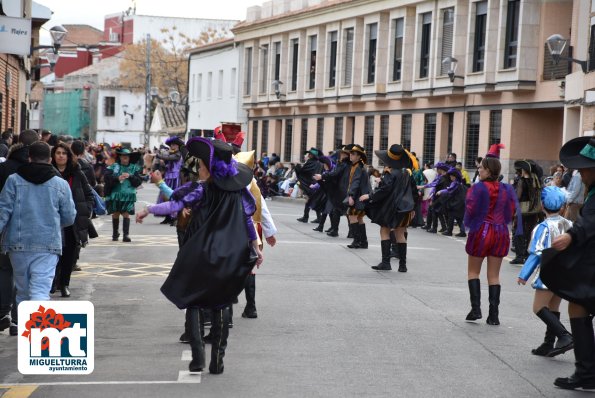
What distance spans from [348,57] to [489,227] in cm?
3715

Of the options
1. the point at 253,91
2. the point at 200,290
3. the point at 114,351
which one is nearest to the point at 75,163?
the point at 114,351

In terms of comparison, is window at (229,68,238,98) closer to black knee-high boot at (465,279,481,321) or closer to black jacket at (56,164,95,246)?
black jacket at (56,164,95,246)

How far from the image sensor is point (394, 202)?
1617 cm

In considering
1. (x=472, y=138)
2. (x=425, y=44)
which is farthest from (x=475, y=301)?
(x=425, y=44)

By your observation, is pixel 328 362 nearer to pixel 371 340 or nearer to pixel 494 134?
pixel 371 340

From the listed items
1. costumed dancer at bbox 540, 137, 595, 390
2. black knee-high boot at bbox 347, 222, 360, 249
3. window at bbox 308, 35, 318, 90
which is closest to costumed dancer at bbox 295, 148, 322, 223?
black knee-high boot at bbox 347, 222, 360, 249

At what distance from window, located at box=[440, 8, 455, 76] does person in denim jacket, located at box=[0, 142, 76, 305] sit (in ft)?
101

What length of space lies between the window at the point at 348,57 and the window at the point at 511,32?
12.3m

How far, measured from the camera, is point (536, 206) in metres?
19.4

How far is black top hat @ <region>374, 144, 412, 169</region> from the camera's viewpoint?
16234 millimetres

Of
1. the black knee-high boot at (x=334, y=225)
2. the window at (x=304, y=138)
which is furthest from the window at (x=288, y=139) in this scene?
the black knee-high boot at (x=334, y=225)

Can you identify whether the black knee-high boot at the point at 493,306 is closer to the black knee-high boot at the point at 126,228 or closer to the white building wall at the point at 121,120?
the black knee-high boot at the point at 126,228

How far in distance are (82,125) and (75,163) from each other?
3245 inches

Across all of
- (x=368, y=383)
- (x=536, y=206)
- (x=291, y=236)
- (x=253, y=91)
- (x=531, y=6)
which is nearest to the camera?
(x=368, y=383)
